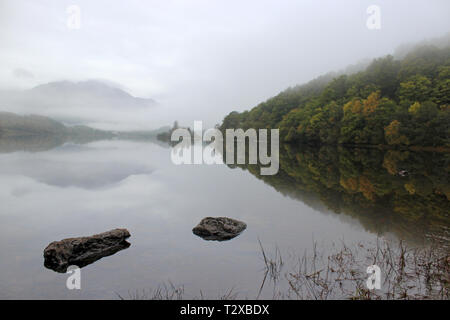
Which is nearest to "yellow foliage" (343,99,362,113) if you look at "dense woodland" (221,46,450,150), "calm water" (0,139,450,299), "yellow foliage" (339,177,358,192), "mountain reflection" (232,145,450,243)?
"dense woodland" (221,46,450,150)

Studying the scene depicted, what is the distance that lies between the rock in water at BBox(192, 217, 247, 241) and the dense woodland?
51.8m

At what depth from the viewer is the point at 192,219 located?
1298cm

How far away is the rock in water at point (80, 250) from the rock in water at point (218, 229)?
282cm

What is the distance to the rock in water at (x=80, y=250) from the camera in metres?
7.92

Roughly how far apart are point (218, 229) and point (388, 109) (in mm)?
64504

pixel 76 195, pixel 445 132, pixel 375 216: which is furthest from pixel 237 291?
pixel 445 132

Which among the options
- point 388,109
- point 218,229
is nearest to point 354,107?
point 388,109

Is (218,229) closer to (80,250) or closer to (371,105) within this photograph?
(80,250)

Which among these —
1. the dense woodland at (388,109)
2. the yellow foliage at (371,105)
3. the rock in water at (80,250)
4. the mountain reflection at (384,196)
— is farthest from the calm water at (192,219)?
the yellow foliage at (371,105)

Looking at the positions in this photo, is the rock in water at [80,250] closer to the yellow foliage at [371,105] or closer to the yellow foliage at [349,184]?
the yellow foliage at [349,184]

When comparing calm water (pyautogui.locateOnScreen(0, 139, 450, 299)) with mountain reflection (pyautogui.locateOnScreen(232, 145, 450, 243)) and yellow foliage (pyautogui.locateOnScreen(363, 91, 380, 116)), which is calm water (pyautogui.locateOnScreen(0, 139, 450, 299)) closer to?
mountain reflection (pyautogui.locateOnScreen(232, 145, 450, 243))

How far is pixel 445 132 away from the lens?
153ft

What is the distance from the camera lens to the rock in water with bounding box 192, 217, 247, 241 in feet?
34.2
